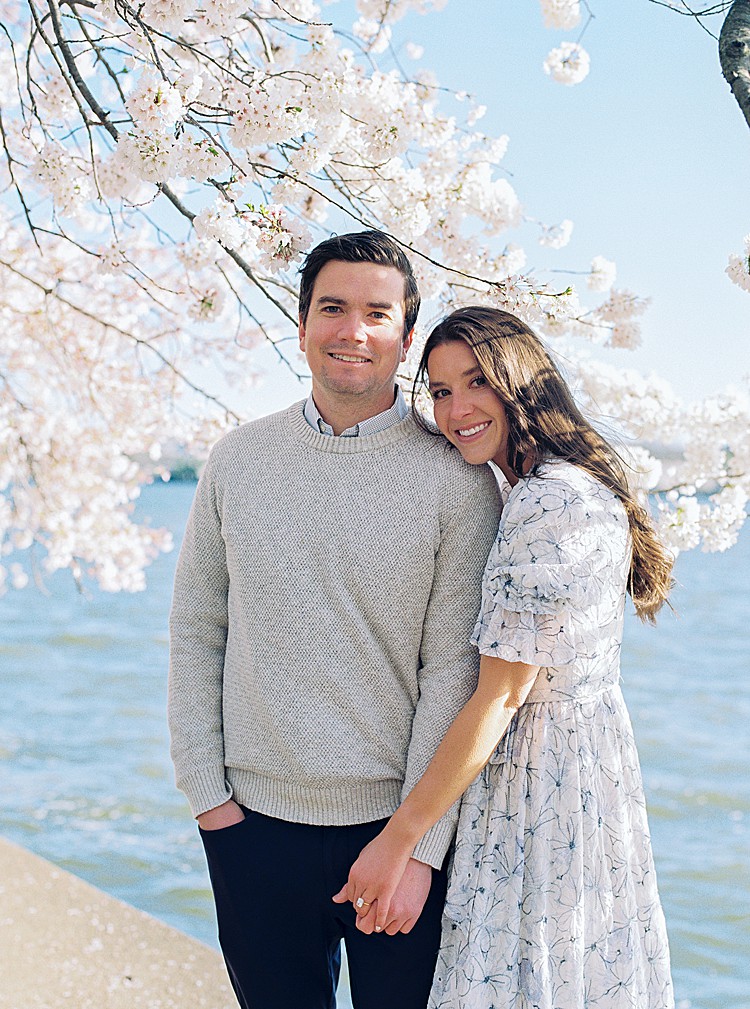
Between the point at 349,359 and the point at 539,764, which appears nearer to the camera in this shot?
the point at 539,764

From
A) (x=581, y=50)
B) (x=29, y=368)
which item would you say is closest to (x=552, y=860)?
(x=581, y=50)

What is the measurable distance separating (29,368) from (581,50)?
3.66 metres

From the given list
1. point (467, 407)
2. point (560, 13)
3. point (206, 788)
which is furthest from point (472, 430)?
point (560, 13)

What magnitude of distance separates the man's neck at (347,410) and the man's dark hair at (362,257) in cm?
13

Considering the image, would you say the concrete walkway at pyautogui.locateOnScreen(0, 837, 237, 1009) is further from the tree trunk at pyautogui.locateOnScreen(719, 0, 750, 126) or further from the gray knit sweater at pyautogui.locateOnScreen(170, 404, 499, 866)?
the tree trunk at pyautogui.locateOnScreen(719, 0, 750, 126)

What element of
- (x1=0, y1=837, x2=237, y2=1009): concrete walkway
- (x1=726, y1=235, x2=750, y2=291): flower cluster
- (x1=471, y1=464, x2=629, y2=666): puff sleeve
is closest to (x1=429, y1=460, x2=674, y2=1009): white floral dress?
(x1=471, y1=464, x2=629, y2=666): puff sleeve

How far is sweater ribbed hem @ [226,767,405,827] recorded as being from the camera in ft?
5.32

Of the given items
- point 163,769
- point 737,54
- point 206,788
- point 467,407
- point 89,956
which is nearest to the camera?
point 737,54

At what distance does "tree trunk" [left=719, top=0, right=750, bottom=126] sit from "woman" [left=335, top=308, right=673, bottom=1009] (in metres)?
0.47

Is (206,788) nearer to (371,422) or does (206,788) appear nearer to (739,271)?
(371,422)

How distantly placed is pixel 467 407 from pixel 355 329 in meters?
0.23

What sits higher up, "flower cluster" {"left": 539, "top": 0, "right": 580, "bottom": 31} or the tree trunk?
"flower cluster" {"left": 539, "top": 0, "right": 580, "bottom": 31}

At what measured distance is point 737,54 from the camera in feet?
4.75

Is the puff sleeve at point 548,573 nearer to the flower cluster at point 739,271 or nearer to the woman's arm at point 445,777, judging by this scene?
the woman's arm at point 445,777
